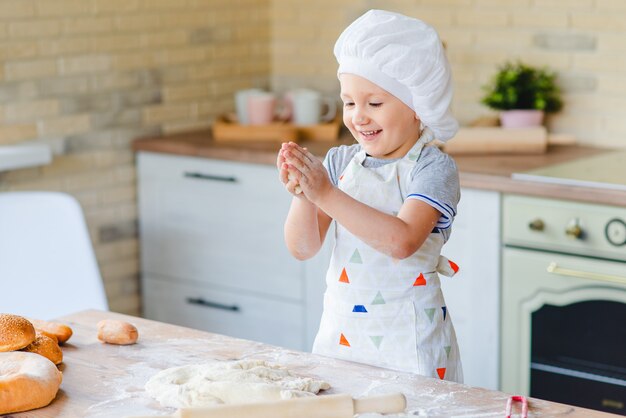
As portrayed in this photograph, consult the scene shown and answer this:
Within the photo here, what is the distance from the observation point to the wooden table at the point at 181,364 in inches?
69.9

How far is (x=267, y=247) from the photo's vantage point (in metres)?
3.67

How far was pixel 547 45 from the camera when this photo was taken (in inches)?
144

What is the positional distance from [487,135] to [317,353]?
1443mm

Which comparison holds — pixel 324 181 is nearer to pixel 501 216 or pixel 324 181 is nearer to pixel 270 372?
pixel 270 372

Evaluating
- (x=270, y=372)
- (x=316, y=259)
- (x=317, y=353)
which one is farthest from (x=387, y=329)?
(x=316, y=259)

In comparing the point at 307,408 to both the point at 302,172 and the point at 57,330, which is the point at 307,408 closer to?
the point at 302,172

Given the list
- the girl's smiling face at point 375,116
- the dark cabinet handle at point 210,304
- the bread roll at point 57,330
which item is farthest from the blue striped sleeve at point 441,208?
the dark cabinet handle at point 210,304

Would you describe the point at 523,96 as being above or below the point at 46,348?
above

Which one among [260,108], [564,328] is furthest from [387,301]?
[260,108]

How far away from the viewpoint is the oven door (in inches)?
118

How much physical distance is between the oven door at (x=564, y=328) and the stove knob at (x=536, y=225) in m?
0.07

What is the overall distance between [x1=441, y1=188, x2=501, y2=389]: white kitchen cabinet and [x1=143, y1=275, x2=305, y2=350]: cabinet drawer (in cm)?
62

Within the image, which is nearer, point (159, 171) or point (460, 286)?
point (460, 286)

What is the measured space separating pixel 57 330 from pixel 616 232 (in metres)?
1.56
